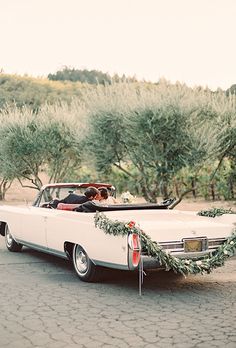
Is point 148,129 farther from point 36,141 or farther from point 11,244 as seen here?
point 36,141

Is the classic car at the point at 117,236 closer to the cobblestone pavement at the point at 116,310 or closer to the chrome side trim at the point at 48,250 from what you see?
the chrome side trim at the point at 48,250

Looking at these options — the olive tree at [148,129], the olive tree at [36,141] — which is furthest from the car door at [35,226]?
the olive tree at [36,141]

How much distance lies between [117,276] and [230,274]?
1696 millimetres

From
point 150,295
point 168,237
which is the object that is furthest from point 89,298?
point 168,237

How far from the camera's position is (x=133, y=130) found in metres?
20.1

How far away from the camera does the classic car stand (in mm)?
6961

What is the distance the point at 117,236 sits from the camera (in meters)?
6.97

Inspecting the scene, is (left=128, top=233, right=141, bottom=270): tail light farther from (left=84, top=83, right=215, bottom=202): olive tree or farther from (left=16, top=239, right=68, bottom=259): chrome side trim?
(left=84, top=83, right=215, bottom=202): olive tree

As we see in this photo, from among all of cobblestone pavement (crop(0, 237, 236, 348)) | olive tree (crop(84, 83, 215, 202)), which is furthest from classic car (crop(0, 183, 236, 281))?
olive tree (crop(84, 83, 215, 202))

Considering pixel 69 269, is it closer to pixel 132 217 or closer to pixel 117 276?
pixel 117 276

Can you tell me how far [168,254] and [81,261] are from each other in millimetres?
1634

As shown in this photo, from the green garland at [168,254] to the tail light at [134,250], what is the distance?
Result: 0.06 meters

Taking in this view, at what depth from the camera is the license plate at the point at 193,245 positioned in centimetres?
720

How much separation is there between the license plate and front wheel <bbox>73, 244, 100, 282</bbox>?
49.8 inches
